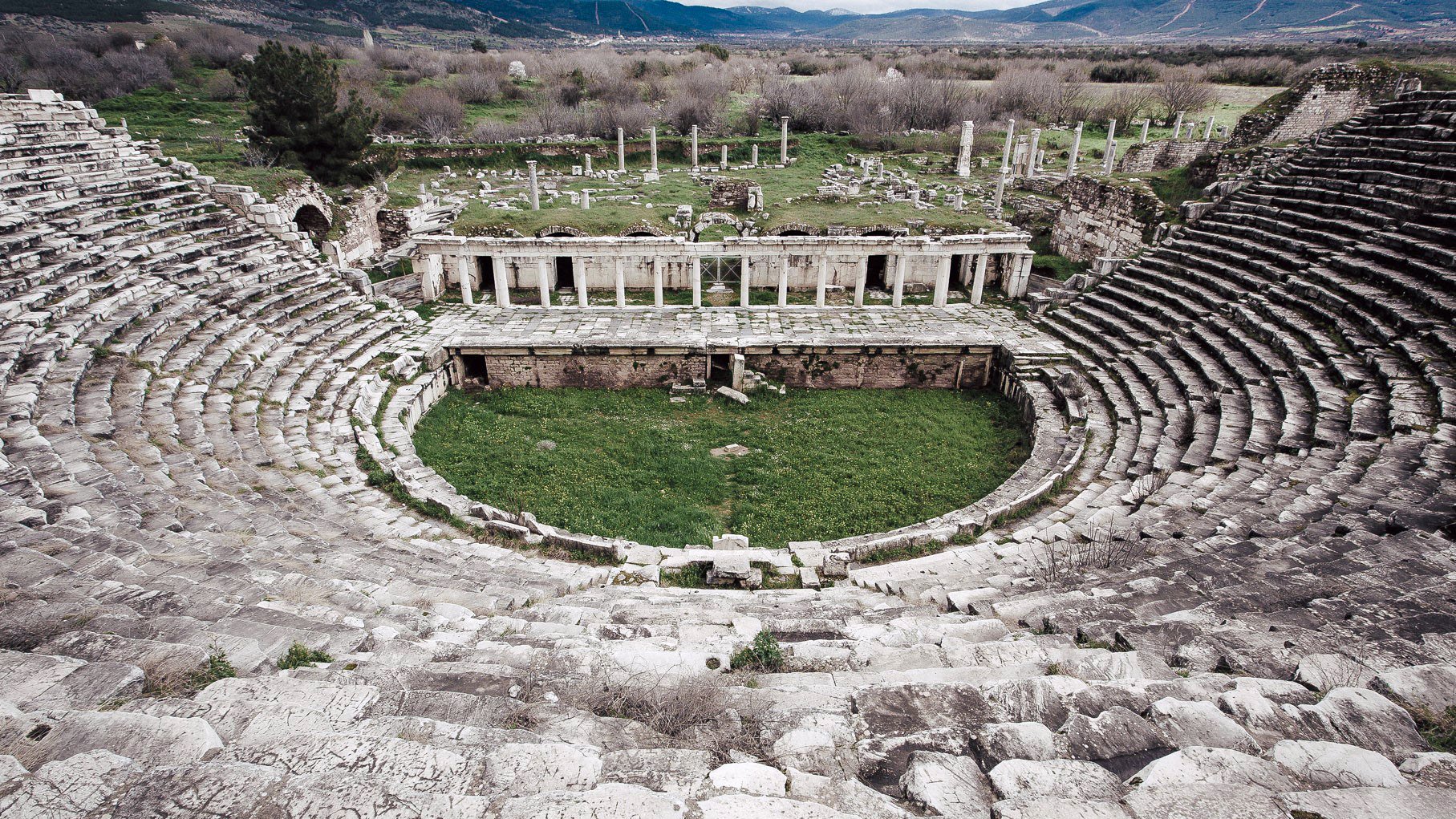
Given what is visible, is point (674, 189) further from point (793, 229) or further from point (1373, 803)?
point (1373, 803)

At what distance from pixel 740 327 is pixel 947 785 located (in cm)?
1468

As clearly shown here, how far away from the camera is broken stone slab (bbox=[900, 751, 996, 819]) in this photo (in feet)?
10.2

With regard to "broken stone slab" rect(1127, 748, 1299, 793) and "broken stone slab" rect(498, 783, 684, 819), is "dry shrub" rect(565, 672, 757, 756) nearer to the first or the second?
"broken stone slab" rect(498, 783, 684, 819)

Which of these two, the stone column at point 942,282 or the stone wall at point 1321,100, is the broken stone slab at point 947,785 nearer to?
the stone column at point 942,282

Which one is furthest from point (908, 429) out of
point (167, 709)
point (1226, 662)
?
point (167, 709)

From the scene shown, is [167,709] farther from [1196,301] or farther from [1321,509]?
[1196,301]

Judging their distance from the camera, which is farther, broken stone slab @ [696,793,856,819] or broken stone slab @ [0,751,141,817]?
broken stone slab @ [696,793,856,819]

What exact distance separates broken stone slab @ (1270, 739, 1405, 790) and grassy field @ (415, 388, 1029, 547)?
7156 mm

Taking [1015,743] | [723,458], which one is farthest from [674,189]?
[1015,743]

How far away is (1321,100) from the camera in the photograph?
24.4 metres

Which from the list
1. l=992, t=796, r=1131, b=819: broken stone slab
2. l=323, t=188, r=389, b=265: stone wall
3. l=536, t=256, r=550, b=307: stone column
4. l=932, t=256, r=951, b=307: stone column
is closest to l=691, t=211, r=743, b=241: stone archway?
l=536, t=256, r=550, b=307: stone column

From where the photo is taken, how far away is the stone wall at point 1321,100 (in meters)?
24.4

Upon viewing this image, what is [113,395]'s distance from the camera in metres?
9.66

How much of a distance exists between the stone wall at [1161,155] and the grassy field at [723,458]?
20.9 m
